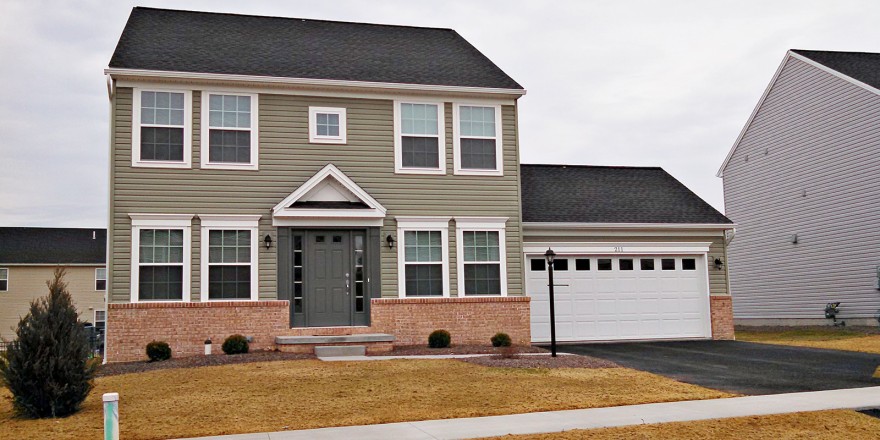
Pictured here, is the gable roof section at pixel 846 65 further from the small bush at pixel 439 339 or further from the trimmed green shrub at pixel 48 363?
the trimmed green shrub at pixel 48 363

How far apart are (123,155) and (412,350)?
7.33 meters

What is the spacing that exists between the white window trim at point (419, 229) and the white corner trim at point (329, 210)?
666 mm

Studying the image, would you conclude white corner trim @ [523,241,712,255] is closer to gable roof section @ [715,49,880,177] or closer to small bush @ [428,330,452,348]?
small bush @ [428,330,452,348]

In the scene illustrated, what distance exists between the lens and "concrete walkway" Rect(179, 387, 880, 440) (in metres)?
8.92

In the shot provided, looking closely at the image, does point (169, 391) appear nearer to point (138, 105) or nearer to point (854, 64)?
point (138, 105)

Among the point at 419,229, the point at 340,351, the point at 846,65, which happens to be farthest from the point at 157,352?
the point at 846,65

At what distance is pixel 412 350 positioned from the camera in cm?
1723

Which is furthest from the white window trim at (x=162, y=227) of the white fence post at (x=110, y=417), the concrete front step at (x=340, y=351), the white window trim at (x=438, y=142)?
the white fence post at (x=110, y=417)

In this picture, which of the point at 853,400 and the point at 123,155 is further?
the point at 123,155

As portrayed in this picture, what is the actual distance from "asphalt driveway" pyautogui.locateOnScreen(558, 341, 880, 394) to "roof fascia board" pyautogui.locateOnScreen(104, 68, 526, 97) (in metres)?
6.31

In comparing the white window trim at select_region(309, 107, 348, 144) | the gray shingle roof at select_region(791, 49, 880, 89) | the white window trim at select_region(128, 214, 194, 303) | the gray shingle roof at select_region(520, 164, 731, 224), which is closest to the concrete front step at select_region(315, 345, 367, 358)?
the white window trim at select_region(128, 214, 194, 303)

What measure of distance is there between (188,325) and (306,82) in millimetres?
5808

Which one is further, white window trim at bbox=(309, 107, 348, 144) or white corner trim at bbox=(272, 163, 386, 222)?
white window trim at bbox=(309, 107, 348, 144)

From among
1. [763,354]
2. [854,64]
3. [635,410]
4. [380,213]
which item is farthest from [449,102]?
[854,64]
